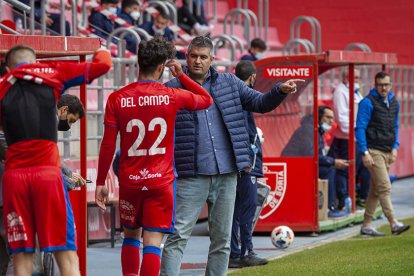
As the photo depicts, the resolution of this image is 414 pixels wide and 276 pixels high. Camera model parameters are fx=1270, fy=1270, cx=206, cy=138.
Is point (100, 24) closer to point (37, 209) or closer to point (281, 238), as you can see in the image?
point (281, 238)

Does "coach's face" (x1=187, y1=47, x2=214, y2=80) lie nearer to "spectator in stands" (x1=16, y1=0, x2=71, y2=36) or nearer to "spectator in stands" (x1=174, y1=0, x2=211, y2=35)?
"spectator in stands" (x1=16, y1=0, x2=71, y2=36)

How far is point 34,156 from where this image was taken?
7.94 metres

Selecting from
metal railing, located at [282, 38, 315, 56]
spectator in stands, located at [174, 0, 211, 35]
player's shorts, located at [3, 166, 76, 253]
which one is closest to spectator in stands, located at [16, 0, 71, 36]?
metal railing, located at [282, 38, 315, 56]

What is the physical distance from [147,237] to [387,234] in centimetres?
667

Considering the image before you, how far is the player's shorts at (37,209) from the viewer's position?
7934 mm

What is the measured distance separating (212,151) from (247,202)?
114 inches

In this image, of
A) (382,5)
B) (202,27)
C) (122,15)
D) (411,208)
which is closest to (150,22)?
(122,15)

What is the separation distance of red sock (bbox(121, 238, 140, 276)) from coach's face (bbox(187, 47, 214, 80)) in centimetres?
146

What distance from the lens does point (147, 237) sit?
350 inches

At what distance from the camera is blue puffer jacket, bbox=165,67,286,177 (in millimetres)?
9539

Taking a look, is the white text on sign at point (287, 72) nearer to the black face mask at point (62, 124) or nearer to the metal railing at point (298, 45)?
the black face mask at point (62, 124)

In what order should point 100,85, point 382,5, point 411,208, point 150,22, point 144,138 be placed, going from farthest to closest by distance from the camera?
point 382,5 < point 150,22 < point 411,208 < point 100,85 < point 144,138

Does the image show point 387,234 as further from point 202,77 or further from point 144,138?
point 144,138

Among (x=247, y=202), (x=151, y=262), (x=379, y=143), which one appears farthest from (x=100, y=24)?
(x=151, y=262)
